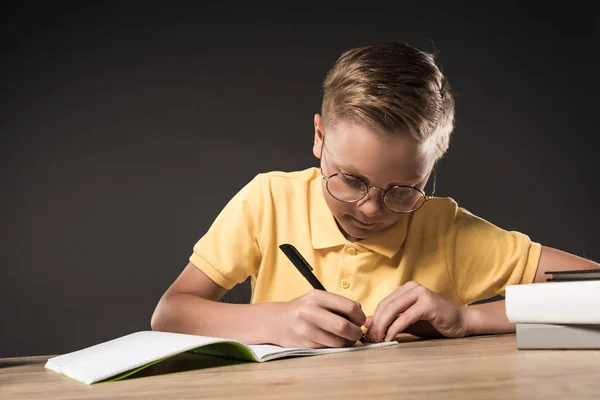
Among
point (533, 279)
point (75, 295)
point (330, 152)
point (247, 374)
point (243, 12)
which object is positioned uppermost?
point (243, 12)

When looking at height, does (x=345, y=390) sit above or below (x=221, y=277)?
above

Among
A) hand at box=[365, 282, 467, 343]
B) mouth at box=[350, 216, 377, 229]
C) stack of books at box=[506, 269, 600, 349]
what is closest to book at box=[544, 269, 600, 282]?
stack of books at box=[506, 269, 600, 349]

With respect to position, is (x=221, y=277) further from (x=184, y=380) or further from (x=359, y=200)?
(x=184, y=380)

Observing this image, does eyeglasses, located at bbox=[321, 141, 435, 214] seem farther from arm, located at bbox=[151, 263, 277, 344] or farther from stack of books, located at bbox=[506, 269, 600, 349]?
stack of books, located at bbox=[506, 269, 600, 349]

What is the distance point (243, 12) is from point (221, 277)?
2.10m

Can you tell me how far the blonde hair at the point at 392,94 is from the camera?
3.60 ft

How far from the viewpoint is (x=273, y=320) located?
0.95m

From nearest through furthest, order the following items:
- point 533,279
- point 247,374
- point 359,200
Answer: point 247,374 < point 359,200 < point 533,279

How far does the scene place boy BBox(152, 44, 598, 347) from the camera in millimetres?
979

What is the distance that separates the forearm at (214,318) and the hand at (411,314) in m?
0.14

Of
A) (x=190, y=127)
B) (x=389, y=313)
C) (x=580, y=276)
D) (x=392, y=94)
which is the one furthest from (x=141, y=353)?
(x=190, y=127)

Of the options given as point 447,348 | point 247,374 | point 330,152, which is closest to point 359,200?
point 330,152

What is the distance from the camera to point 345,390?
21.6 inches

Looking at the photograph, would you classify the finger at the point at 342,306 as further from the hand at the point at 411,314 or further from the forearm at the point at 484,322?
the forearm at the point at 484,322
